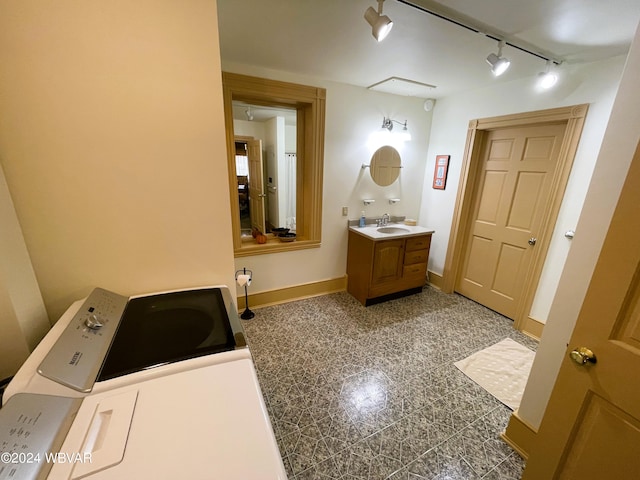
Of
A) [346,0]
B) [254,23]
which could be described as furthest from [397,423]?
[254,23]

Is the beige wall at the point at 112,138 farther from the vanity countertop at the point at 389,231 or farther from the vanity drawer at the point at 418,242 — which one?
the vanity drawer at the point at 418,242

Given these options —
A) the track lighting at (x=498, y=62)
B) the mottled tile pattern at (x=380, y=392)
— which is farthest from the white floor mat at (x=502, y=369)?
the track lighting at (x=498, y=62)

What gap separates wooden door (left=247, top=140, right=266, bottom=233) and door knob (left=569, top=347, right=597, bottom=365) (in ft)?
11.7

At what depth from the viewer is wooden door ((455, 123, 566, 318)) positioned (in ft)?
7.96

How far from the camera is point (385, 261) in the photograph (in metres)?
2.89

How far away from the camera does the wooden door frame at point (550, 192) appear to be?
2.14 meters

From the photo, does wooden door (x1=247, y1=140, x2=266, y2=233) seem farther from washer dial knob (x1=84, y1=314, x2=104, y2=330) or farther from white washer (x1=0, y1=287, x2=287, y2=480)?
white washer (x1=0, y1=287, x2=287, y2=480)

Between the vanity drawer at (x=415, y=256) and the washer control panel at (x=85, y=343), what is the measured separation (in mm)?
2720

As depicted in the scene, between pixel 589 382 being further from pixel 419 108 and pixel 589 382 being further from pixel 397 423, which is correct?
pixel 419 108

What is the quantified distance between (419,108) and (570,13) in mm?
1817

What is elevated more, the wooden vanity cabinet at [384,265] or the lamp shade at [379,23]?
the lamp shade at [379,23]

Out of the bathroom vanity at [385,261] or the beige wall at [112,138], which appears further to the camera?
the bathroom vanity at [385,261]

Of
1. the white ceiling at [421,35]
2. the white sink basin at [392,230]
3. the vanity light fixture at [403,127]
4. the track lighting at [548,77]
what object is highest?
the white ceiling at [421,35]

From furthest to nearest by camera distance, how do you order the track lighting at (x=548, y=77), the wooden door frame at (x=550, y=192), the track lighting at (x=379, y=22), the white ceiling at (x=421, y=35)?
the wooden door frame at (x=550, y=192) → the track lighting at (x=548, y=77) → the white ceiling at (x=421, y=35) → the track lighting at (x=379, y=22)
